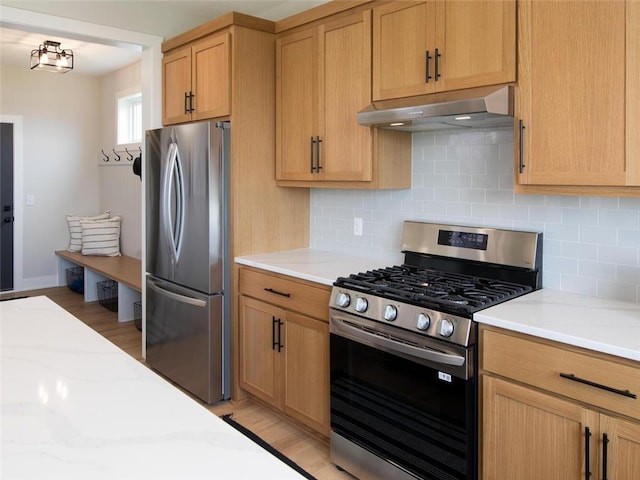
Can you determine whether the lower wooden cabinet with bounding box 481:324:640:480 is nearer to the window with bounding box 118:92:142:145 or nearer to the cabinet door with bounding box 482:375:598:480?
the cabinet door with bounding box 482:375:598:480

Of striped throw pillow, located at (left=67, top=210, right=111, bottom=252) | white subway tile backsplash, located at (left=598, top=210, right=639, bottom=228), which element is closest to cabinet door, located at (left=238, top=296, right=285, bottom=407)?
white subway tile backsplash, located at (left=598, top=210, right=639, bottom=228)

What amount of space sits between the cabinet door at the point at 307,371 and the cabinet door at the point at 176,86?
1672 millimetres

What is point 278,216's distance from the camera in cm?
347

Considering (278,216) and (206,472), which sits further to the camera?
(278,216)

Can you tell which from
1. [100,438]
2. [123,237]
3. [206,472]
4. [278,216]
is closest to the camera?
[206,472]

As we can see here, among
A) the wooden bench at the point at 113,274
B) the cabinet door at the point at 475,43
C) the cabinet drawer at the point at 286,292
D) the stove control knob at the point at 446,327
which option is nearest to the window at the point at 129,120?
the wooden bench at the point at 113,274

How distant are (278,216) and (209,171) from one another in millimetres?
546

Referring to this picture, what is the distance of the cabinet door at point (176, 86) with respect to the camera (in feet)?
11.8

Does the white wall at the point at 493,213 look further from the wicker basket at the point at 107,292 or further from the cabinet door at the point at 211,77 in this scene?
the wicker basket at the point at 107,292

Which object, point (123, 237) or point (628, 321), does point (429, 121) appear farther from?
point (123, 237)

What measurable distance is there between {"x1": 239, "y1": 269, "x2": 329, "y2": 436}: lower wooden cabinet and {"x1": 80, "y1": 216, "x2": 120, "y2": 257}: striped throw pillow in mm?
3470

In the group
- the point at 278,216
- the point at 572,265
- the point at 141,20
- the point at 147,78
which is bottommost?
the point at 572,265

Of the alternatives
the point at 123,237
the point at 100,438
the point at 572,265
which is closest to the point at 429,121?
the point at 572,265

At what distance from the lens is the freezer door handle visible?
3.28 m
